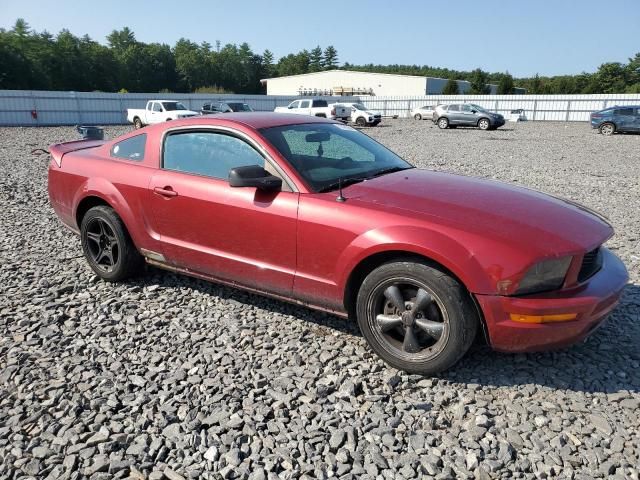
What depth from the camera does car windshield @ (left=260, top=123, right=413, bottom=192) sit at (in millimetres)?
3602

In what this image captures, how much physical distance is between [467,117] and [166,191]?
2779 cm

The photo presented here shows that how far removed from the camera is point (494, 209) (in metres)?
3.19

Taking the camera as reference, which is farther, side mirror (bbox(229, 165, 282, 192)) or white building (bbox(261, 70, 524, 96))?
white building (bbox(261, 70, 524, 96))

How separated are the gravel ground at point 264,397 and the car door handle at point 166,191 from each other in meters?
0.93

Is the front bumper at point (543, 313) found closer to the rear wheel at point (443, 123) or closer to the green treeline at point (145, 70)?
the rear wheel at point (443, 123)

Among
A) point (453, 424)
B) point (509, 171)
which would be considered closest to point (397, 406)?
point (453, 424)

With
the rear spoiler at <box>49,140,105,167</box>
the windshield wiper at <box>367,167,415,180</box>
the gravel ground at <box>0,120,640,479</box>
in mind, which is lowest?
the gravel ground at <box>0,120,640,479</box>

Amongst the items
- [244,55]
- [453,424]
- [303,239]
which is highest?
[244,55]

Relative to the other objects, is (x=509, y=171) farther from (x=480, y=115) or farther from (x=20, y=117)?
(x=20, y=117)

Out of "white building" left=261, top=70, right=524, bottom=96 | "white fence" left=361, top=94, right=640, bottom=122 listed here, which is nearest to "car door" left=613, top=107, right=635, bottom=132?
"white fence" left=361, top=94, right=640, bottom=122

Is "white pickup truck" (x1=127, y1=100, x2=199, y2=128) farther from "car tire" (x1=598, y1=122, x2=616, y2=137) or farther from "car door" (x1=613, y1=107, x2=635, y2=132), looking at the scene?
"car door" (x1=613, y1=107, x2=635, y2=132)

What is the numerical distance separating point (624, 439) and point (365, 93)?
73143 millimetres

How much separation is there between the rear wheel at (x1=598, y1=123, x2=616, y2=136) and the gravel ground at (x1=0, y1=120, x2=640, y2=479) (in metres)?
24.0

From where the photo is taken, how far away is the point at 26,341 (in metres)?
3.61
